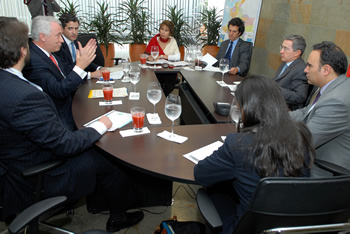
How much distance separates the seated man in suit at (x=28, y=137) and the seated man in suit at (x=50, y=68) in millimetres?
619

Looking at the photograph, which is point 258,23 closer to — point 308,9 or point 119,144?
point 308,9

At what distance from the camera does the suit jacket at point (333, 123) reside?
164cm

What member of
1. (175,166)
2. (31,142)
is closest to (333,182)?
(175,166)

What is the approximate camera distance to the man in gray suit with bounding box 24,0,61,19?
184 inches

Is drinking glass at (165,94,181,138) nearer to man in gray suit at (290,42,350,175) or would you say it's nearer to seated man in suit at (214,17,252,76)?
man in gray suit at (290,42,350,175)

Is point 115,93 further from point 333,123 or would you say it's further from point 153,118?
point 333,123

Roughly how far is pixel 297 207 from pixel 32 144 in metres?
1.31

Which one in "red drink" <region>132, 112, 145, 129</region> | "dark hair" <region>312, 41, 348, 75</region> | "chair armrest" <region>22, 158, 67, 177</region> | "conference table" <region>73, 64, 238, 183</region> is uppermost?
"dark hair" <region>312, 41, 348, 75</region>

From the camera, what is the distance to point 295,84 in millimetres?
2605

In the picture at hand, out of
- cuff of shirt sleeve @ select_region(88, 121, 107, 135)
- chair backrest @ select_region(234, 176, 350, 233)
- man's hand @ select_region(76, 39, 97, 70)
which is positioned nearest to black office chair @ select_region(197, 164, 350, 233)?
chair backrest @ select_region(234, 176, 350, 233)

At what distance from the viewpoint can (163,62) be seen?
370 centimetres

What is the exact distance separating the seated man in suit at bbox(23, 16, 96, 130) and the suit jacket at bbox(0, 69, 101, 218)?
2.26 ft

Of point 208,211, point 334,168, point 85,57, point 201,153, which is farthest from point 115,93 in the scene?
point 334,168

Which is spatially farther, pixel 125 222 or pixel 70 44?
pixel 70 44
